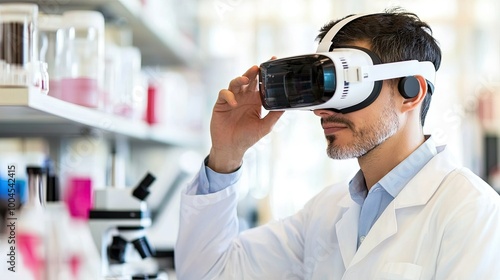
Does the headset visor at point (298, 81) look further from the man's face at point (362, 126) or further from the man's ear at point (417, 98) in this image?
the man's ear at point (417, 98)

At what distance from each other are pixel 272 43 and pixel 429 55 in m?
3.11

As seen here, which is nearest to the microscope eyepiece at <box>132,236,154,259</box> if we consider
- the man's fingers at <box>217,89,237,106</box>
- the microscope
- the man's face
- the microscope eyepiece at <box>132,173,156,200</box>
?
the microscope

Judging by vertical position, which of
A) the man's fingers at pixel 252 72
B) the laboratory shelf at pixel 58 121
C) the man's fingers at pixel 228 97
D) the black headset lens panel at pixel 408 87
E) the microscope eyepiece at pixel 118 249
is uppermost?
the man's fingers at pixel 252 72

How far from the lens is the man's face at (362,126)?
1512mm

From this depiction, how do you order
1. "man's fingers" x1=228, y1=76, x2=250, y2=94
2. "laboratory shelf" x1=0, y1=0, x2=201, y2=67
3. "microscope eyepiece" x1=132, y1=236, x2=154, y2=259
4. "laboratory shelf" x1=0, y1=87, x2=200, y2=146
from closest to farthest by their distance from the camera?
1. "laboratory shelf" x1=0, y1=87, x2=200, y2=146
2. "man's fingers" x1=228, y1=76, x2=250, y2=94
3. "microscope eyepiece" x1=132, y1=236, x2=154, y2=259
4. "laboratory shelf" x1=0, y1=0, x2=201, y2=67

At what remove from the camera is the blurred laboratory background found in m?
1.56

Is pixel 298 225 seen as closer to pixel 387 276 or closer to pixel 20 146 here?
pixel 387 276

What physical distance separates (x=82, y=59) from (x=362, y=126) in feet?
2.69

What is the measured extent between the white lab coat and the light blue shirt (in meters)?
0.03

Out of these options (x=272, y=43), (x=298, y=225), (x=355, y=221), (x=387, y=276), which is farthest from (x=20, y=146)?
(x=272, y=43)

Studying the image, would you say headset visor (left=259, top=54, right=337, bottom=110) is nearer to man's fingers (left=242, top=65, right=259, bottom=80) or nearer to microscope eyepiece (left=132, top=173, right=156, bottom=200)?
man's fingers (left=242, top=65, right=259, bottom=80)

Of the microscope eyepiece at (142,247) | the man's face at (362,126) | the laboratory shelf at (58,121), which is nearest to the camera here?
the laboratory shelf at (58,121)

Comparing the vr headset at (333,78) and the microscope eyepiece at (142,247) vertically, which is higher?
the vr headset at (333,78)

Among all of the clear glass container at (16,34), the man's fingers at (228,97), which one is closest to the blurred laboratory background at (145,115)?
the clear glass container at (16,34)
